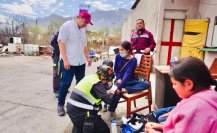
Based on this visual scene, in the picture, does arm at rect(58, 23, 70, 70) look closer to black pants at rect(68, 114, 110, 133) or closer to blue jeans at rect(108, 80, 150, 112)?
blue jeans at rect(108, 80, 150, 112)


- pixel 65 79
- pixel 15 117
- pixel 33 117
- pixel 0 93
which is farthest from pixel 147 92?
pixel 0 93

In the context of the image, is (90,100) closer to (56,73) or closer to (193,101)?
(193,101)

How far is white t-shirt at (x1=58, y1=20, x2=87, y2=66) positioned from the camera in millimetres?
3545

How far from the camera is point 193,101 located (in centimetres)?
121

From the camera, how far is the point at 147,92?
3490mm

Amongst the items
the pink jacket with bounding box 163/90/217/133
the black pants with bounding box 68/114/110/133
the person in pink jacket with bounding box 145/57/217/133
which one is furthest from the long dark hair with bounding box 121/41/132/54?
the pink jacket with bounding box 163/90/217/133

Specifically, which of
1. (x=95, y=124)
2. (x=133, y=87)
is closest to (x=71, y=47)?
(x=133, y=87)

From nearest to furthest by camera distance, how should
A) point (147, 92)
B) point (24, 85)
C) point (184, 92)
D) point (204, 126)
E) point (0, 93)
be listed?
point (204, 126) → point (184, 92) → point (147, 92) → point (0, 93) → point (24, 85)

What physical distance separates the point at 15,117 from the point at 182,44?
23.7 ft

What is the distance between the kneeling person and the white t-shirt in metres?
1.01

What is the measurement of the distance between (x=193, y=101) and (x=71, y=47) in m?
2.72

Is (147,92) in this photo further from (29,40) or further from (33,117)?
(29,40)

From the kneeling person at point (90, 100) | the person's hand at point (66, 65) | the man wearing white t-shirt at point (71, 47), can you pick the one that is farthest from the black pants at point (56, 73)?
the kneeling person at point (90, 100)

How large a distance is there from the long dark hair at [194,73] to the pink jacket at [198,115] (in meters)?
0.07
